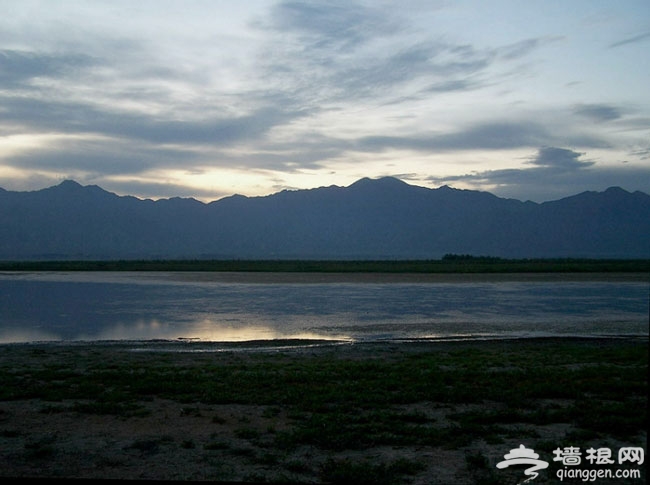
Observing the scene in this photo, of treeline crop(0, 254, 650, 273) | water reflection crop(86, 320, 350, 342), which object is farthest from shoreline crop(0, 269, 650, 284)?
water reflection crop(86, 320, 350, 342)

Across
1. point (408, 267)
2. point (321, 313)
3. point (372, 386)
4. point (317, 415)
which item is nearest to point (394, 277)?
point (408, 267)

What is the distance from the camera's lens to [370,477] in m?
7.64

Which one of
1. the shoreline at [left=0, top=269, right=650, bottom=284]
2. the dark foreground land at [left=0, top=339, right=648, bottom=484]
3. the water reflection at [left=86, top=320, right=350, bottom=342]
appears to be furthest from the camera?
the shoreline at [left=0, top=269, right=650, bottom=284]

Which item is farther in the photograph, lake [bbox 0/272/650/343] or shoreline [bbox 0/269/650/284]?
shoreline [bbox 0/269/650/284]

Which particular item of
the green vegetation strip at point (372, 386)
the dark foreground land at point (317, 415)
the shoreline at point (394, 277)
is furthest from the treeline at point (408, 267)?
the dark foreground land at point (317, 415)

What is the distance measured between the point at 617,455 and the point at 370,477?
3417 millimetres

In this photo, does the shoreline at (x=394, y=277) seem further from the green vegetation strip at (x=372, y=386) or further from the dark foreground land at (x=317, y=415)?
the dark foreground land at (x=317, y=415)

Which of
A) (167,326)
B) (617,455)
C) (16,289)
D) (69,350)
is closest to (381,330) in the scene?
(167,326)

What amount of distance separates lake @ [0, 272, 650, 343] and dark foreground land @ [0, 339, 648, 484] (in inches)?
278

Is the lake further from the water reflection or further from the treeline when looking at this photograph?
the treeline

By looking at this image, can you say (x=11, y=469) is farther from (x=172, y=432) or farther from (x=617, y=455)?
(x=617, y=455)

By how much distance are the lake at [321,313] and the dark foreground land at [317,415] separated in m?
7.05

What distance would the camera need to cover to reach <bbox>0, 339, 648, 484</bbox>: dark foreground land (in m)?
8.20

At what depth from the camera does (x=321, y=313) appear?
105 feet
